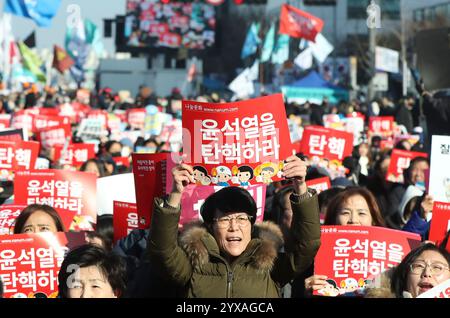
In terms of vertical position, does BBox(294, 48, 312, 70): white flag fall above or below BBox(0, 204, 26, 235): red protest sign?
above

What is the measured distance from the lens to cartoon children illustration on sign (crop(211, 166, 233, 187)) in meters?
5.59

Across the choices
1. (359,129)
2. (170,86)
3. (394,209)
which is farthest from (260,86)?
(394,209)

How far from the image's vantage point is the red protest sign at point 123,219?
7703mm

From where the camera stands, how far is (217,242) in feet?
17.5

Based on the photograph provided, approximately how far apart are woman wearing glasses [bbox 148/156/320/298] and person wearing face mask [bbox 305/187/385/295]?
1.76m

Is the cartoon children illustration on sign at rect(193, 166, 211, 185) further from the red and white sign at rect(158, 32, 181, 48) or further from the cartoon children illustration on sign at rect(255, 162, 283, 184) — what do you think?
the red and white sign at rect(158, 32, 181, 48)

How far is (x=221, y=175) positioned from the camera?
562 centimetres

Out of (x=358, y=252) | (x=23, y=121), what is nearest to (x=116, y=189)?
(x=358, y=252)

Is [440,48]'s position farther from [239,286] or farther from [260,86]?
[260,86]

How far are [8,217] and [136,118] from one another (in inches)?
561

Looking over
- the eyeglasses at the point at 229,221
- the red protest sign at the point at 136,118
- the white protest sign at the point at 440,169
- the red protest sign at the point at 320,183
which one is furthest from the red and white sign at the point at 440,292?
the red protest sign at the point at 136,118

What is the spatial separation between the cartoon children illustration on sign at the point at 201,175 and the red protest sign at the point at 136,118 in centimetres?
1632

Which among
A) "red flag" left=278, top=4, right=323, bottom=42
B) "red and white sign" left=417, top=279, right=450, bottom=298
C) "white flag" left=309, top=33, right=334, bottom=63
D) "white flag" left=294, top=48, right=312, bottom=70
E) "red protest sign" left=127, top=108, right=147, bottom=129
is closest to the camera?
"red and white sign" left=417, top=279, right=450, bottom=298

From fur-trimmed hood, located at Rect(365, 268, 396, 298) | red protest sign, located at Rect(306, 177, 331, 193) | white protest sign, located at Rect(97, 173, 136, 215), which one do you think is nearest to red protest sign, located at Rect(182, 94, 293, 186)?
fur-trimmed hood, located at Rect(365, 268, 396, 298)
